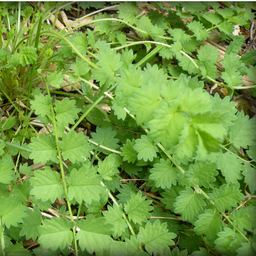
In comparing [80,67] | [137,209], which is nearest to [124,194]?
[137,209]

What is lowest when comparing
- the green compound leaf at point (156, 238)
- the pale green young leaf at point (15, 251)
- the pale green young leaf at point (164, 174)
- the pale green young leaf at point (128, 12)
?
the green compound leaf at point (156, 238)

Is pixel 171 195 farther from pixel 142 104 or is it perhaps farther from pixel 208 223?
pixel 142 104

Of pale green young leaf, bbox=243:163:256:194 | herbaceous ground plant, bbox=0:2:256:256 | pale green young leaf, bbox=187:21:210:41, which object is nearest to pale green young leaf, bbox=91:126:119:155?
herbaceous ground plant, bbox=0:2:256:256

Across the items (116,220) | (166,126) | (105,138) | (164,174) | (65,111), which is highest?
(166,126)

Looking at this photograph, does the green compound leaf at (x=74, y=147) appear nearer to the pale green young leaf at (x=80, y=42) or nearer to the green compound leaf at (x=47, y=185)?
the green compound leaf at (x=47, y=185)

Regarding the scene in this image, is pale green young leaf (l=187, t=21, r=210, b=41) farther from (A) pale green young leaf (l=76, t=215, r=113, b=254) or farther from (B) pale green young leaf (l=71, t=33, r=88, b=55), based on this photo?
(A) pale green young leaf (l=76, t=215, r=113, b=254)

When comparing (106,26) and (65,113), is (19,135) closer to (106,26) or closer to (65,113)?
(65,113)

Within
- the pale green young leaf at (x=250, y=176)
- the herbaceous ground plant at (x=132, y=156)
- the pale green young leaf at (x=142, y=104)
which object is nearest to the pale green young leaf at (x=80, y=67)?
the herbaceous ground plant at (x=132, y=156)
